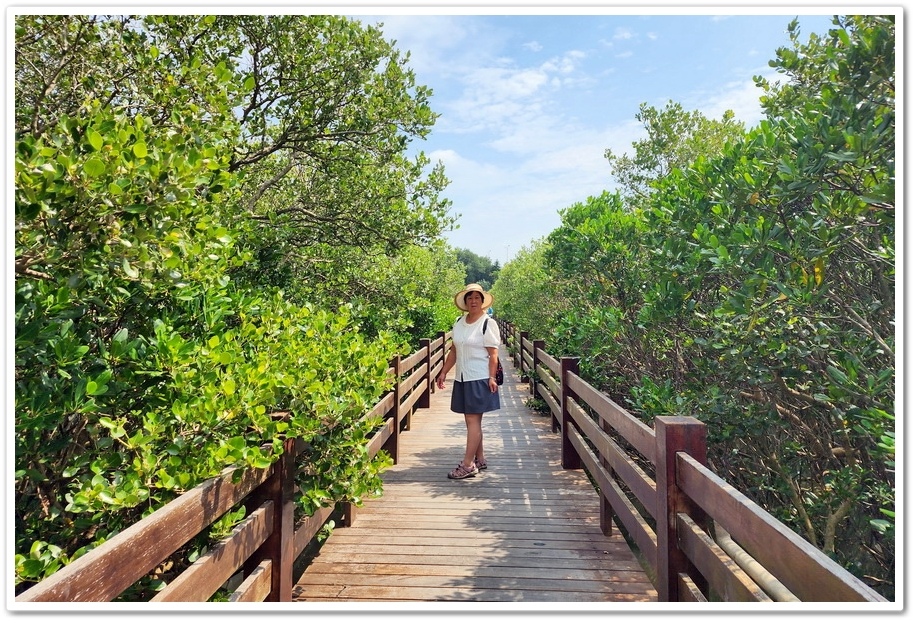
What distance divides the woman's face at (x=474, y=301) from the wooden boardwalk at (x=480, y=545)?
156cm

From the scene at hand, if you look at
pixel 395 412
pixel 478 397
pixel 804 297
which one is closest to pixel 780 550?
pixel 804 297

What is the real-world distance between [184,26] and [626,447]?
5.34 metres

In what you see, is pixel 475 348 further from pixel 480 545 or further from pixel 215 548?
pixel 215 548

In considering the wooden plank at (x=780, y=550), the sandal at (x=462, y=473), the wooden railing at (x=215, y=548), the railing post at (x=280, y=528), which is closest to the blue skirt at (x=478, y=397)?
the sandal at (x=462, y=473)

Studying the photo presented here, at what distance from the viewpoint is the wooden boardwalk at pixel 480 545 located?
2.71 meters

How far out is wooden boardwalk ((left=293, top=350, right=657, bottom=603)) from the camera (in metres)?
2.71

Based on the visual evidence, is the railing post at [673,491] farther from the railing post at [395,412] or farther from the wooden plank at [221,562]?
the railing post at [395,412]

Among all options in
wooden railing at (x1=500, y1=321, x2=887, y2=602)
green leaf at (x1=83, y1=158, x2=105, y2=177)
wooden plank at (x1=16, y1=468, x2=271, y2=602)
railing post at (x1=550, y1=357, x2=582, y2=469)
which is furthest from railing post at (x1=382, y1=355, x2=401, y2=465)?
green leaf at (x1=83, y1=158, x2=105, y2=177)

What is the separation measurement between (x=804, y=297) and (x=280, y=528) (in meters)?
2.51

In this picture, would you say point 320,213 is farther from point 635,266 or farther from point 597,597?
point 597,597

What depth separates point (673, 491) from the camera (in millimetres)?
2000
